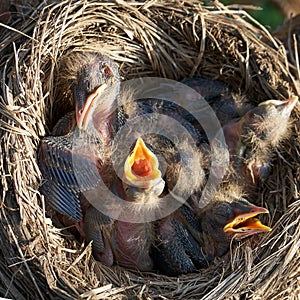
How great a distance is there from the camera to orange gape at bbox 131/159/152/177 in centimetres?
152

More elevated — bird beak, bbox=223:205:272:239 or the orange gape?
the orange gape

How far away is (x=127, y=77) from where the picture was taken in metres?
1.90

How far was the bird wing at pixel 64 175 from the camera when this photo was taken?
5.16ft

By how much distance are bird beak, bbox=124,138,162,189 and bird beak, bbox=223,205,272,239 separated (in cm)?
24

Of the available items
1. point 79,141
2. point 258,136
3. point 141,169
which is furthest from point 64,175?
point 258,136

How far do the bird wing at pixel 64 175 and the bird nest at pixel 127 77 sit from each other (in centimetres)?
3

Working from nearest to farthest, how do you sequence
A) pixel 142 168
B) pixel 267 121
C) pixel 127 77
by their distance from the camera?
pixel 142 168 → pixel 267 121 → pixel 127 77

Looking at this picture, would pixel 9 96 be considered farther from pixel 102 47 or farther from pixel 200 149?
pixel 200 149

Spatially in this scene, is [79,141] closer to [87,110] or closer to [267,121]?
[87,110]

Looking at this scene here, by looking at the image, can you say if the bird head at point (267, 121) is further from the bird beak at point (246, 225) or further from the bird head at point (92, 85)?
the bird head at point (92, 85)

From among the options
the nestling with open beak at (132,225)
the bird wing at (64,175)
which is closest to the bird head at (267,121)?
the nestling with open beak at (132,225)

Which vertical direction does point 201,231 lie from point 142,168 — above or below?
below

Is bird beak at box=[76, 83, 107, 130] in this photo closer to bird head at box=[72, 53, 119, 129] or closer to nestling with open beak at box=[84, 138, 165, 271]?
bird head at box=[72, 53, 119, 129]

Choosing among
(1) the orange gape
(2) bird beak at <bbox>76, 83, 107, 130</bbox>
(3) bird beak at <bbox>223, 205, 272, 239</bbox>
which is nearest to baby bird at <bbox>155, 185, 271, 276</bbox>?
(3) bird beak at <bbox>223, 205, 272, 239</bbox>
